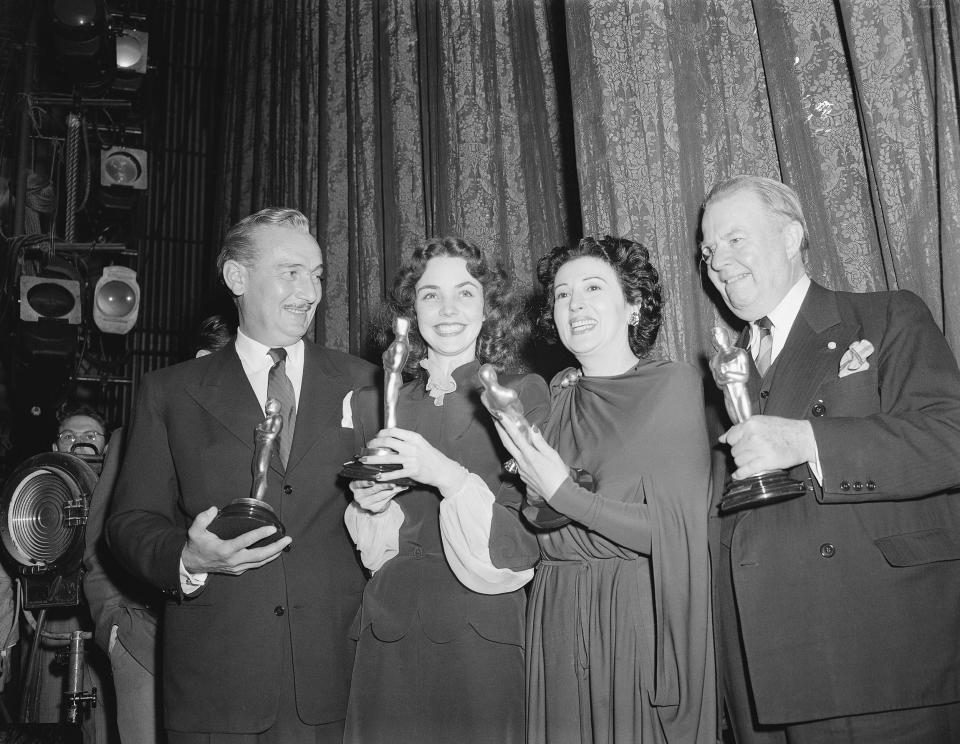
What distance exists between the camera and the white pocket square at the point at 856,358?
2.15 metres

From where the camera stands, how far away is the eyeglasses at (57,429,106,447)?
4.92 metres

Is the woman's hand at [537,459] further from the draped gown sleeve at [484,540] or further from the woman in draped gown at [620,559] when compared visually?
the draped gown sleeve at [484,540]

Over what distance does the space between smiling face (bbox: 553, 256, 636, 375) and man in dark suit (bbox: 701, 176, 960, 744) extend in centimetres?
39

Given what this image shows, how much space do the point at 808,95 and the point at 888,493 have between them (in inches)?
58.2

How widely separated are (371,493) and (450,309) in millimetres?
630

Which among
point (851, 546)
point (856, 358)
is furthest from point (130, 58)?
point (851, 546)

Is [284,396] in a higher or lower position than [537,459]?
higher

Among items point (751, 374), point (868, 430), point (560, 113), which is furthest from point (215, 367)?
point (560, 113)

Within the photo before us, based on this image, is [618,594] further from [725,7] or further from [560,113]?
[560,113]

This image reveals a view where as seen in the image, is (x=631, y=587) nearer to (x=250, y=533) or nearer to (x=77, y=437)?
(x=250, y=533)

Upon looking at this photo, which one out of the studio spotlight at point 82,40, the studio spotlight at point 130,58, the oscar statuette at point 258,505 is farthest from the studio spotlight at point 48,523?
the studio spotlight at point 130,58

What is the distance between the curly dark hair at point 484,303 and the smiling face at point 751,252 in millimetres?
616

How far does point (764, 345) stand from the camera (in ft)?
7.80

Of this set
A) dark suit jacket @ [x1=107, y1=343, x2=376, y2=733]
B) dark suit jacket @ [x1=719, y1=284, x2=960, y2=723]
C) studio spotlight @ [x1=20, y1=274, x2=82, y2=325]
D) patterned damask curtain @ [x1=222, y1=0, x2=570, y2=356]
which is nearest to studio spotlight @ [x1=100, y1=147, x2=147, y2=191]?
studio spotlight @ [x1=20, y1=274, x2=82, y2=325]
